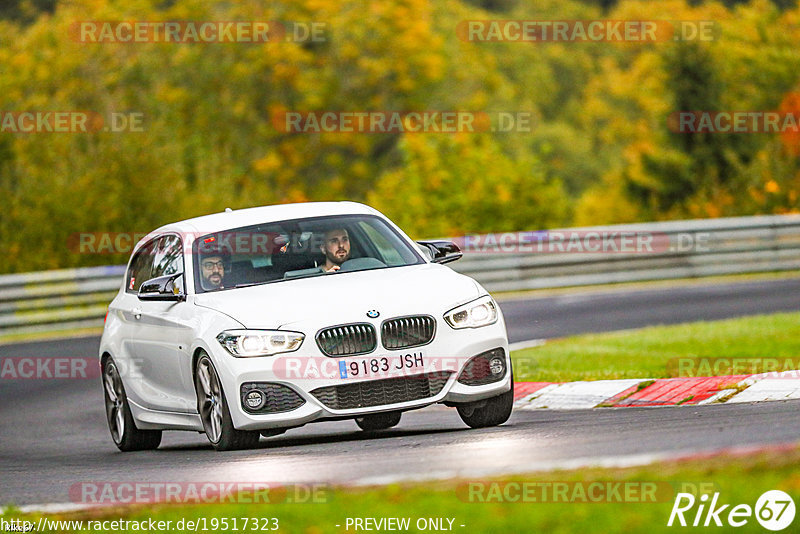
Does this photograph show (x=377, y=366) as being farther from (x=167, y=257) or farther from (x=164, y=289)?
(x=167, y=257)

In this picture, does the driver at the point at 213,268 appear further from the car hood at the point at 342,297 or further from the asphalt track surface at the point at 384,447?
the asphalt track surface at the point at 384,447

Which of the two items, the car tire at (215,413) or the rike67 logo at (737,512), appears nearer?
the rike67 logo at (737,512)

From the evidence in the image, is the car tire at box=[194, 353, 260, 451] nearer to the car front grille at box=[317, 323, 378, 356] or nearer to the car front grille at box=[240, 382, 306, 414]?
the car front grille at box=[240, 382, 306, 414]

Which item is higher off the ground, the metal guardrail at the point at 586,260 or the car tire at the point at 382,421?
the car tire at the point at 382,421

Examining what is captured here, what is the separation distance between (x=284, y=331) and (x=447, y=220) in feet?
86.2

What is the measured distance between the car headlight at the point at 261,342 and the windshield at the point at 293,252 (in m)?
0.93

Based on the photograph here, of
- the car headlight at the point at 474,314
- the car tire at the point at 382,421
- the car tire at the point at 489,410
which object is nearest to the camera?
the car headlight at the point at 474,314

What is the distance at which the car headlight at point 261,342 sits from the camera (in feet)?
32.3

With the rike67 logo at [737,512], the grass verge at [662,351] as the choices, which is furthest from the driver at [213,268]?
the rike67 logo at [737,512]

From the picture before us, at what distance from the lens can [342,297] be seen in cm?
1015

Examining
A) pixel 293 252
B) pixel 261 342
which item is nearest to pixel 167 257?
pixel 293 252

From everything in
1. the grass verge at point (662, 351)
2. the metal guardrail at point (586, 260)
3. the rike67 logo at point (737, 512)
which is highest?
the rike67 logo at point (737, 512)

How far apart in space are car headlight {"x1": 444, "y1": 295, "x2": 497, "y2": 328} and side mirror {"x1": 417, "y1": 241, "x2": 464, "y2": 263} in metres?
1.03

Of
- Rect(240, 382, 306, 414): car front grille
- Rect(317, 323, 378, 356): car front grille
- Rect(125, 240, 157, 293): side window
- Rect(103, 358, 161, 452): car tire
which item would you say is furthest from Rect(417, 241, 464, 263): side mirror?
Rect(103, 358, 161, 452): car tire
